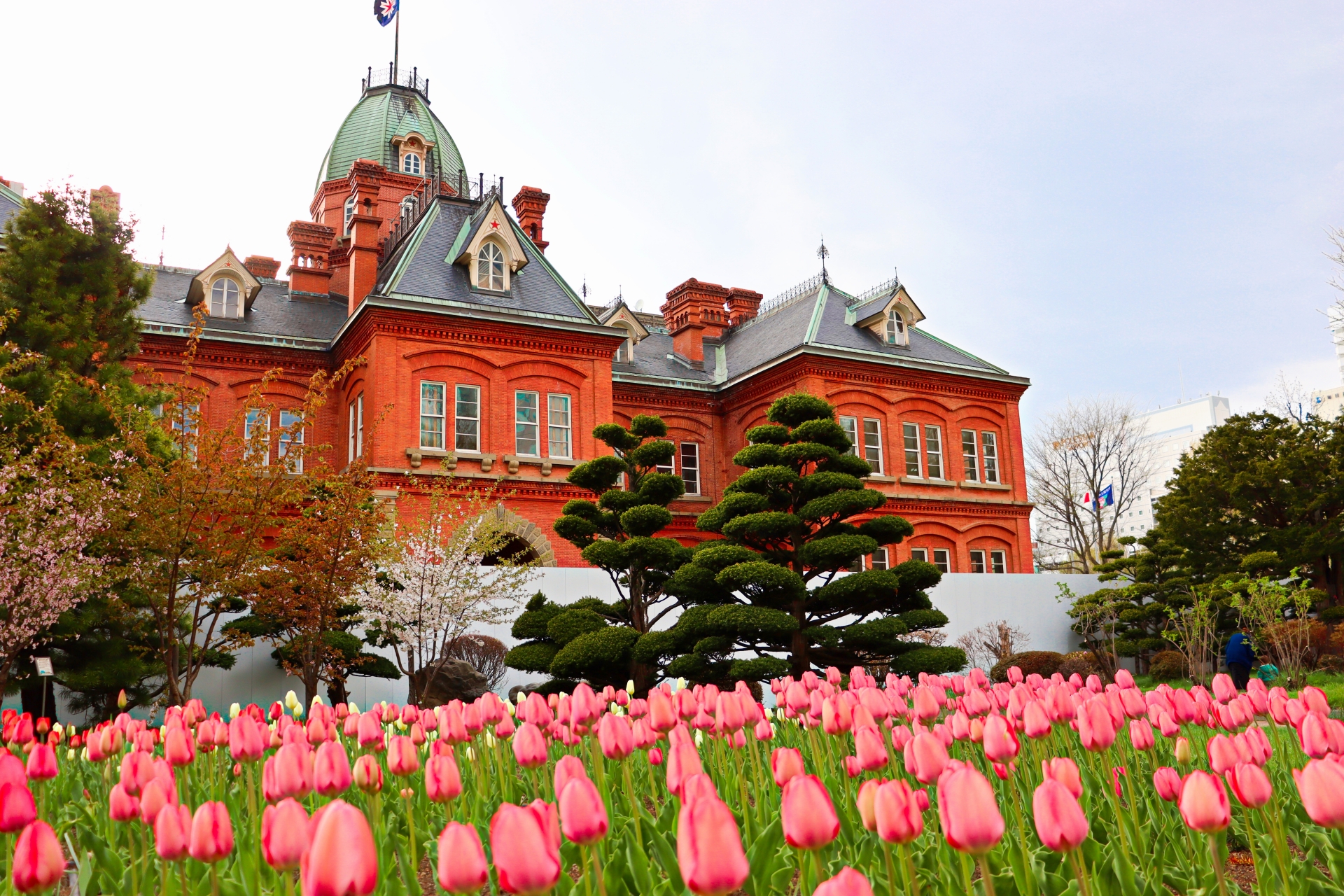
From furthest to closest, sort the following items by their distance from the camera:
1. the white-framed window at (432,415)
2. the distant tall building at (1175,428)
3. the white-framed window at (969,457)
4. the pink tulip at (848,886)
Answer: the distant tall building at (1175,428), the white-framed window at (969,457), the white-framed window at (432,415), the pink tulip at (848,886)

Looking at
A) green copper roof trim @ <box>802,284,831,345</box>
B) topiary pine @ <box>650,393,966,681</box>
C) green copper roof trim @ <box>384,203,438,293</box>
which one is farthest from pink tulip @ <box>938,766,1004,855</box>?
green copper roof trim @ <box>802,284,831,345</box>

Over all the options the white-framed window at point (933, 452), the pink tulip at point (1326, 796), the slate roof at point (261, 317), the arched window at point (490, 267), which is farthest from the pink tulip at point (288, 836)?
the white-framed window at point (933, 452)

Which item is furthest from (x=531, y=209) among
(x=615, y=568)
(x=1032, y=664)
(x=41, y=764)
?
(x=41, y=764)

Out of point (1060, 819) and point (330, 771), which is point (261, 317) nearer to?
point (330, 771)

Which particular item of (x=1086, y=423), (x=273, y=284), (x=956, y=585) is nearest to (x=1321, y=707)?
(x=956, y=585)

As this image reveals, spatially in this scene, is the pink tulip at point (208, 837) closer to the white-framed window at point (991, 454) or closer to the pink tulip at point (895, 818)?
the pink tulip at point (895, 818)

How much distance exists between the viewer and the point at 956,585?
70.8 ft

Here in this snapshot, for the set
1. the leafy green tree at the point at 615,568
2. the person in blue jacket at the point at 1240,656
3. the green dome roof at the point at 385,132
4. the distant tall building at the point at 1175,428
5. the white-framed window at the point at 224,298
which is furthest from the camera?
the distant tall building at the point at 1175,428

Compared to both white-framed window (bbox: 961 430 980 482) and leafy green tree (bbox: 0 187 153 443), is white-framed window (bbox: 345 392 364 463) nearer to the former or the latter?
leafy green tree (bbox: 0 187 153 443)

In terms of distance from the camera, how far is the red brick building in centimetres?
2277

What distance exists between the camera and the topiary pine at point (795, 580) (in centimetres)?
1259

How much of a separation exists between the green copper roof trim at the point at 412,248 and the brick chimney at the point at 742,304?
11.6m

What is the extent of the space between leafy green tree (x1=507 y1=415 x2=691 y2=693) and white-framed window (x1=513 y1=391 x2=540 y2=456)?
760cm

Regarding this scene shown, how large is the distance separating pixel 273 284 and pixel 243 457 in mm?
17000
